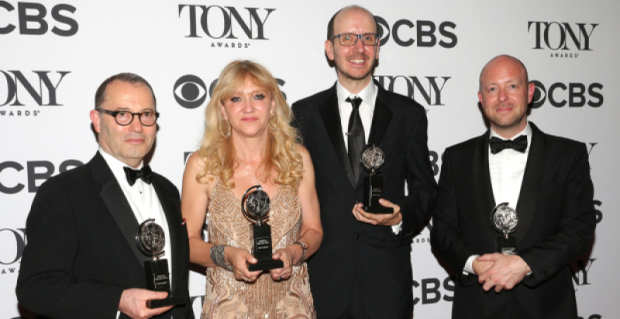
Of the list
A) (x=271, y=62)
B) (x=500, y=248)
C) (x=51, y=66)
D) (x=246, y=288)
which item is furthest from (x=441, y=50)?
(x=51, y=66)

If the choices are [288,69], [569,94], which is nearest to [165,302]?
[288,69]

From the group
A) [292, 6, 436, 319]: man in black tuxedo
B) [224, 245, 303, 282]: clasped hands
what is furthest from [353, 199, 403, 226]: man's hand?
[224, 245, 303, 282]: clasped hands

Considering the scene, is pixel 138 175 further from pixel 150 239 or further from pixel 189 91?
pixel 189 91

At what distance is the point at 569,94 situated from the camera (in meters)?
4.57

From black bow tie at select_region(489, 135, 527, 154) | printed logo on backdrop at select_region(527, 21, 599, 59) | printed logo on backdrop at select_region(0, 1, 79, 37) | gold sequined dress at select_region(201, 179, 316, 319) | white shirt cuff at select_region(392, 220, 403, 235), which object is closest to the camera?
gold sequined dress at select_region(201, 179, 316, 319)

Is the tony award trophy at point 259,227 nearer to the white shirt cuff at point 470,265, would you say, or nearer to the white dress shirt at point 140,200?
the white dress shirt at point 140,200

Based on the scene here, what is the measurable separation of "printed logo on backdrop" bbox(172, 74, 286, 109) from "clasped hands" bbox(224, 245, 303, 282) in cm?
155

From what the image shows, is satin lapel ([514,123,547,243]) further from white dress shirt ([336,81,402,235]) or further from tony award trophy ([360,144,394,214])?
white dress shirt ([336,81,402,235])

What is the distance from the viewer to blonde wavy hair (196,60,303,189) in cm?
277

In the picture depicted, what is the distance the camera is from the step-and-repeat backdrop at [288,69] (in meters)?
3.51

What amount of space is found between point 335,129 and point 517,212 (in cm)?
112

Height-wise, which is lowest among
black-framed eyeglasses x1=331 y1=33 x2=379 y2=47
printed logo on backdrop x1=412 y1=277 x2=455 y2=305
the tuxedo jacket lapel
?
printed logo on backdrop x1=412 y1=277 x2=455 y2=305

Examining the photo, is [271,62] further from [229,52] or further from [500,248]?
[500,248]

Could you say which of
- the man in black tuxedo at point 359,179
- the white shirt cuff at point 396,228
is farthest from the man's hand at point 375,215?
the white shirt cuff at point 396,228
